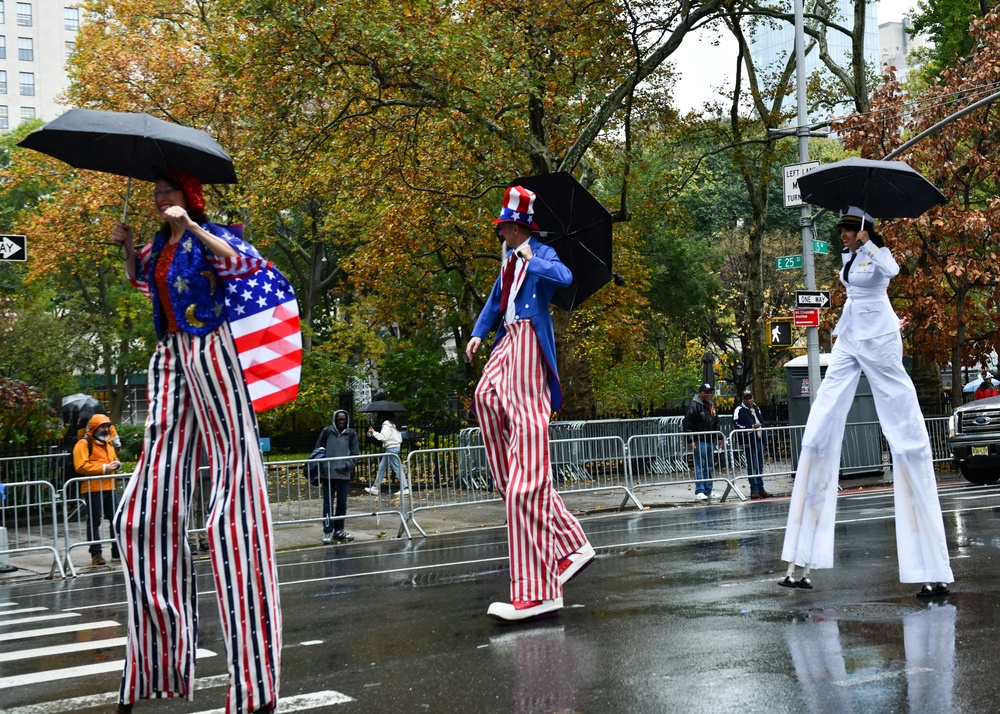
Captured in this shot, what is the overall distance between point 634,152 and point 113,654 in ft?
68.0

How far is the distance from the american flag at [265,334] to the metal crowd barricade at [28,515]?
8.87 metres

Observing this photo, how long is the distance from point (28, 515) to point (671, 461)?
9135 mm

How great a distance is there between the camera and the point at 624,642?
5371mm

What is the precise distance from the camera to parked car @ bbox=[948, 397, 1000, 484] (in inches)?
663

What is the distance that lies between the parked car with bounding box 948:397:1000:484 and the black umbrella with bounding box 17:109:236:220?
14.8 metres

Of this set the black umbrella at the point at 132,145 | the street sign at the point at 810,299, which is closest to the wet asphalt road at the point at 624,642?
the black umbrella at the point at 132,145

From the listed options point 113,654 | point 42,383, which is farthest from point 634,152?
point 113,654

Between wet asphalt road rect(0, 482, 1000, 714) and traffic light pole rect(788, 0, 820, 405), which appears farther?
traffic light pole rect(788, 0, 820, 405)

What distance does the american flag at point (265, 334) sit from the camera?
4.42m

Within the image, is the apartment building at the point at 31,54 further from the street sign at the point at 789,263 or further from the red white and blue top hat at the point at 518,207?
the red white and blue top hat at the point at 518,207

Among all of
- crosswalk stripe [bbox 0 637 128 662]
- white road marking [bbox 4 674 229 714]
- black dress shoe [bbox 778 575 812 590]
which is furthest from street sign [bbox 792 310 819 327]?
white road marking [bbox 4 674 229 714]

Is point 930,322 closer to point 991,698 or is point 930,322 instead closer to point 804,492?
point 804,492

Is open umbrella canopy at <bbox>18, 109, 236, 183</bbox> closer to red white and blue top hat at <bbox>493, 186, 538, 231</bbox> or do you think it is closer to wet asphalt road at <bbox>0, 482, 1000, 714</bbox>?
wet asphalt road at <bbox>0, 482, 1000, 714</bbox>

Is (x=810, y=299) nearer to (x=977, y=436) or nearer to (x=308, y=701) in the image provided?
(x=977, y=436)
